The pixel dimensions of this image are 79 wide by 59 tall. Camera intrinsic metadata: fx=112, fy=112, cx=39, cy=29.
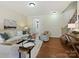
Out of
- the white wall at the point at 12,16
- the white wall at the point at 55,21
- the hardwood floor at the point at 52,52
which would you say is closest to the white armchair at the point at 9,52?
the hardwood floor at the point at 52,52

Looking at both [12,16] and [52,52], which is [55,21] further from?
[52,52]

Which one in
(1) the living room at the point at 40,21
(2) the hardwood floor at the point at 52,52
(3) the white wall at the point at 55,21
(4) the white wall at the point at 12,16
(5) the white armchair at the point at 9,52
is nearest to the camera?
(5) the white armchair at the point at 9,52

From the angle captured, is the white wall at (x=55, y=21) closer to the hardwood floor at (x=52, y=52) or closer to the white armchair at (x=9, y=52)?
the hardwood floor at (x=52, y=52)

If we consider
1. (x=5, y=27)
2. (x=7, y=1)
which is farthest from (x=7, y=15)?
(x=7, y=1)

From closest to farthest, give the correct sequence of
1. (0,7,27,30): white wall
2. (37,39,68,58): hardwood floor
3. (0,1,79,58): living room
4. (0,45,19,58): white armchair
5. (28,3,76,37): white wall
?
1. (0,45,19,58): white armchair
2. (37,39,68,58): hardwood floor
3. (0,7,27,30): white wall
4. (0,1,79,58): living room
5. (28,3,76,37): white wall

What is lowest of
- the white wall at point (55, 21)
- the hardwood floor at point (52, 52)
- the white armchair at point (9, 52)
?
the hardwood floor at point (52, 52)

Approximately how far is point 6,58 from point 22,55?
0.38 metres

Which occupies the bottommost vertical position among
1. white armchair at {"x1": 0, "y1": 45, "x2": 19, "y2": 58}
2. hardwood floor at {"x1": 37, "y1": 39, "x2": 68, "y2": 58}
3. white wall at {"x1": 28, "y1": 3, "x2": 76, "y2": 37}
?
hardwood floor at {"x1": 37, "y1": 39, "x2": 68, "y2": 58}

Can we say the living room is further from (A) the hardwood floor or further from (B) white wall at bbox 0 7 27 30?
(A) the hardwood floor

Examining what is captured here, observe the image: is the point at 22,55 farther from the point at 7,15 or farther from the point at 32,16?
the point at 32,16

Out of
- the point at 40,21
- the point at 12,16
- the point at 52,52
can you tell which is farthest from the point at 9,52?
the point at 40,21

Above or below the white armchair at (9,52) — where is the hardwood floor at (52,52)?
below

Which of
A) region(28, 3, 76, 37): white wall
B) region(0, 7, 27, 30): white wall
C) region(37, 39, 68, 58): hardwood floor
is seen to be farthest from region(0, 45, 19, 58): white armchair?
region(28, 3, 76, 37): white wall

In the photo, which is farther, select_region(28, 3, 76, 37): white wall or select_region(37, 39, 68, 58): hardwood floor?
select_region(28, 3, 76, 37): white wall
